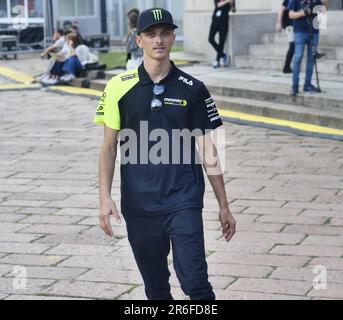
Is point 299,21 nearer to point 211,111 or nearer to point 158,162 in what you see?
point 211,111

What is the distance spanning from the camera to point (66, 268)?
260 inches

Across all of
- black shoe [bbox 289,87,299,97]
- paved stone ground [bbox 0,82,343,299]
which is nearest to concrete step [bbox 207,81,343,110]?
black shoe [bbox 289,87,299,97]

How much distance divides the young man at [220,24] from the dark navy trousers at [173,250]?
1325cm

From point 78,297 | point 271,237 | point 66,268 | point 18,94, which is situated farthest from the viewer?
point 18,94

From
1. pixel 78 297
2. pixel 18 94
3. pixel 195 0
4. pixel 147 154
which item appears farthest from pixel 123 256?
pixel 195 0

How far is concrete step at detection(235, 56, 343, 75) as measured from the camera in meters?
15.3

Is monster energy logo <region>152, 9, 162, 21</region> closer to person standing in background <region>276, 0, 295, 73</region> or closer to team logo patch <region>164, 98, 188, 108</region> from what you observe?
team logo patch <region>164, 98, 188, 108</region>

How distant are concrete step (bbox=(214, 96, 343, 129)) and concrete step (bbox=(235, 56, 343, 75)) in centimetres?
180

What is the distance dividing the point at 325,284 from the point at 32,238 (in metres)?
2.51

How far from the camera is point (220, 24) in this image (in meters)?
18.0

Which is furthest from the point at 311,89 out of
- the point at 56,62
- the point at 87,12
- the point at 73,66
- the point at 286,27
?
the point at 87,12

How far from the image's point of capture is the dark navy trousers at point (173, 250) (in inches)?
181

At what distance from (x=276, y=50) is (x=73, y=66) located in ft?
13.4
